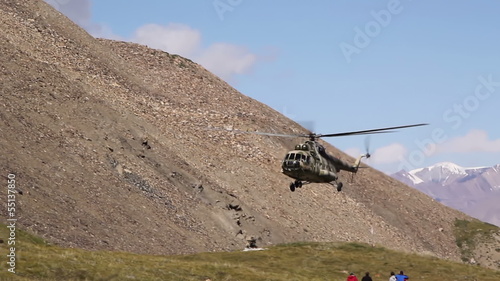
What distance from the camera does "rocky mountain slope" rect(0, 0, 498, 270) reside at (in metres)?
74.9

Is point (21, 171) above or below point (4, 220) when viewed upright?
above

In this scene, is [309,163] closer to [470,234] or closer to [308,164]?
[308,164]

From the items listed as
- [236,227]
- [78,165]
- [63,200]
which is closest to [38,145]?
[78,165]

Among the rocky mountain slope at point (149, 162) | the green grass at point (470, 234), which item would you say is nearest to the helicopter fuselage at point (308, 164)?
the rocky mountain slope at point (149, 162)

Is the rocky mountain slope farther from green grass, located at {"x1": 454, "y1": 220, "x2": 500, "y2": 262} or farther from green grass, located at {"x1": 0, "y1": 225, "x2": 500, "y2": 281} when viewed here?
green grass, located at {"x1": 0, "y1": 225, "x2": 500, "y2": 281}

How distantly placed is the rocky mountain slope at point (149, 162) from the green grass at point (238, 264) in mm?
8191

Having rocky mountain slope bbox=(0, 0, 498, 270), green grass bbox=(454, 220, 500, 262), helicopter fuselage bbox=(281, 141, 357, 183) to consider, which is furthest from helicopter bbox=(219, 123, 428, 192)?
green grass bbox=(454, 220, 500, 262)

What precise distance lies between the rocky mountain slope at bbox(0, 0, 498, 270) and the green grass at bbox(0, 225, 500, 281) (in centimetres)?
819

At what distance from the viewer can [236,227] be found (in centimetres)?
9200

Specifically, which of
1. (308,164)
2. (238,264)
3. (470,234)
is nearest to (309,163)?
(308,164)

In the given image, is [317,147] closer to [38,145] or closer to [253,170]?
[38,145]

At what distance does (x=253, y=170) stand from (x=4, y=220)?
174 ft

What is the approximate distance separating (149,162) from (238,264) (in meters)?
31.7

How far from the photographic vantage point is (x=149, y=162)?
3684 inches
